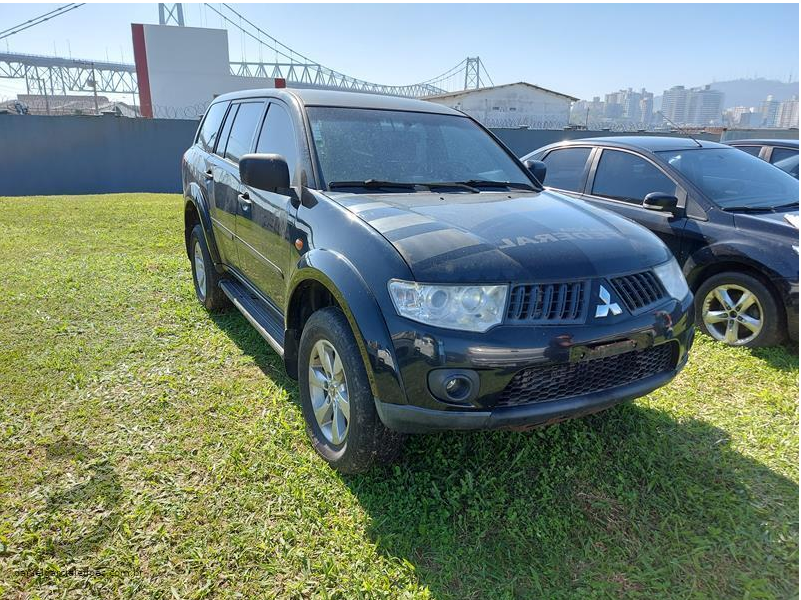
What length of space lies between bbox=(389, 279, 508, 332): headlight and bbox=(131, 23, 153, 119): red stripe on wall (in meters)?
45.0

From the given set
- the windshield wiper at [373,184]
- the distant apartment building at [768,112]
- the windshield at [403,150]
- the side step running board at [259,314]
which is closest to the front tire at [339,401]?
the side step running board at [259,314]

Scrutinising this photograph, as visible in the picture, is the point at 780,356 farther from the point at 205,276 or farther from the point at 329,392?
the point at 205,276

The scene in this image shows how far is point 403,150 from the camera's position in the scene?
3404 mm

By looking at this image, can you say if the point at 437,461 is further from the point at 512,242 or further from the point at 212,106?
the point at 212,106

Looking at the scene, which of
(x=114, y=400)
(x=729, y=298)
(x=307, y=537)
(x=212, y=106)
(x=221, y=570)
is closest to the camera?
(x=221, y=570)

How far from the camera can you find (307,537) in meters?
2.37

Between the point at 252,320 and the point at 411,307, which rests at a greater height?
the point at 411,307

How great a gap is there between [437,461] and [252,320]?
1583 mm

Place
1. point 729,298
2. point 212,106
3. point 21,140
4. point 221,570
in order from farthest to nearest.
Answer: point 21,140
point 212,106
point 729,298
point 221,570

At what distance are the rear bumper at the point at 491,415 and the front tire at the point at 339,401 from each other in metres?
0.16

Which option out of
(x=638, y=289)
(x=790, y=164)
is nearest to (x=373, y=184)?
(x=638, y=289)

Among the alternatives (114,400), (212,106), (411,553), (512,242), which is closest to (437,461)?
(411,553)

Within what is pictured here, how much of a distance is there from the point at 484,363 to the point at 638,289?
2.85 ft

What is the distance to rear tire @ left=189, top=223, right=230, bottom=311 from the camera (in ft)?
15.7
